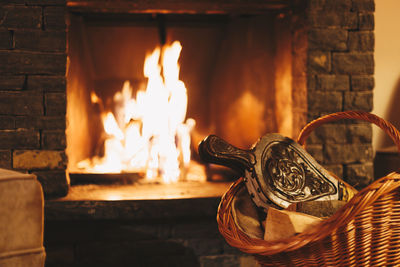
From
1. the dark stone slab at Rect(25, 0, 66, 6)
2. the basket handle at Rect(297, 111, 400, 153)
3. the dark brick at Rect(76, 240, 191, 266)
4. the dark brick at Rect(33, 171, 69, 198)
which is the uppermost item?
the dark stone slab at Rect(25, 0, 66, 6)

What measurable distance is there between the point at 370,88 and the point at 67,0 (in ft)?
4.94

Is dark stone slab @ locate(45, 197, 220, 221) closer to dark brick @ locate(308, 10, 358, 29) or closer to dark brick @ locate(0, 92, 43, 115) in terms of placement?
dark brick @ locate(0, 92, 43, 115)

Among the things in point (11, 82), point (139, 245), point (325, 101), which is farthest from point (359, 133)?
point (11, 82)

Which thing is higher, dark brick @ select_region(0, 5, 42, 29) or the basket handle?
dark brick @ select_region(0, 5, 42, 29)

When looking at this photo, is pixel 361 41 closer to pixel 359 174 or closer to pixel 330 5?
pixel 330 5

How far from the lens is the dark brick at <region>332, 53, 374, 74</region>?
2.08 meters

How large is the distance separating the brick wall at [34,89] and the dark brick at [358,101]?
4.40 ft

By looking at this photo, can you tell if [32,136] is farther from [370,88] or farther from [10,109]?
[370,88]

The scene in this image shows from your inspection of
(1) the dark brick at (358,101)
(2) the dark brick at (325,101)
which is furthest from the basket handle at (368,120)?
(1) the dark brick at (358,101)

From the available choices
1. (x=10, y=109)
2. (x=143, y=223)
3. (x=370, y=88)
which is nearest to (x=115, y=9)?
(x=10, y=109)

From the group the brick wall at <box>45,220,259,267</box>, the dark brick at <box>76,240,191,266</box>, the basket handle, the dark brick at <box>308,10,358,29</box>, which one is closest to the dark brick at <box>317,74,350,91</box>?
the dark brick at <box>308,10,358,29</box>

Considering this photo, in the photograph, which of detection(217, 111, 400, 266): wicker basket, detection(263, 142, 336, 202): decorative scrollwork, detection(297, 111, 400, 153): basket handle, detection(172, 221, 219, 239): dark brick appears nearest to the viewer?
detection(217, 111, 400, 266): wicker basket

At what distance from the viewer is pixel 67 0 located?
197 centimetres

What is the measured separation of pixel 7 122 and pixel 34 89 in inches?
7.4
